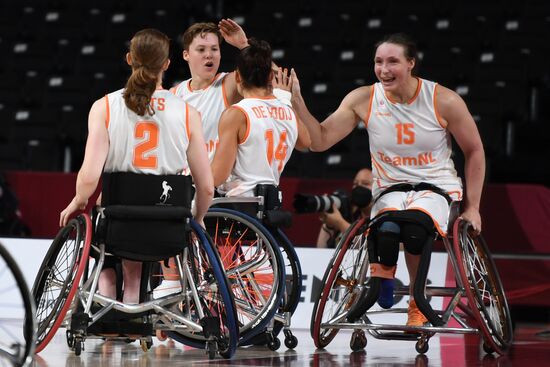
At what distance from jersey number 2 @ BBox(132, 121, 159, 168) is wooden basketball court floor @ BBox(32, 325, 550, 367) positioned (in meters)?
0.83

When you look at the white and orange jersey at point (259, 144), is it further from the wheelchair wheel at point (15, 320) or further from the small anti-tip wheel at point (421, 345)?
the wheelchair wheel at point (15, 320)

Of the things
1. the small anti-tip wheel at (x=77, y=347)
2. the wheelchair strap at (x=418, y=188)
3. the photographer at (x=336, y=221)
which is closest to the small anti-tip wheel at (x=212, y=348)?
the small anti-tip wheel at (x=77, y=347)

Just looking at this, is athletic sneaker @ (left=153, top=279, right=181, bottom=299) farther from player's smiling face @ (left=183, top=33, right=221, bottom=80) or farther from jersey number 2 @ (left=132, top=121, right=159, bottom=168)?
player's smiling face @ (left=183, top=33, right=221, bottom=80)

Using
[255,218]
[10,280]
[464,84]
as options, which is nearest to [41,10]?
[464,84]

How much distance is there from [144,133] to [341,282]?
129 cm

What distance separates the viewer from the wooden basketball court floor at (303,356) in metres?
4.60

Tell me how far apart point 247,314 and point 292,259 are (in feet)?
1.12

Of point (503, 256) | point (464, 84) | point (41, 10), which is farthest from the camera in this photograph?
point (41, 10)

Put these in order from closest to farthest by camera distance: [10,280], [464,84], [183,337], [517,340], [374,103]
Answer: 1. [183,337]
2. [374,103]
3. [517,340]
4. [10,280]
5. [464,84]

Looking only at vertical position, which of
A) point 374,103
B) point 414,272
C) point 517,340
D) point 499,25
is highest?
point 499,25

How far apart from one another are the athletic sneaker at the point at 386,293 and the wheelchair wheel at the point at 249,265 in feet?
1.56

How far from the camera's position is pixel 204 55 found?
5.70 m

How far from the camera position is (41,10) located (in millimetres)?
13219

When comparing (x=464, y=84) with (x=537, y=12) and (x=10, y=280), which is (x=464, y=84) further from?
(x=10, y=280)
